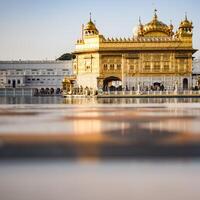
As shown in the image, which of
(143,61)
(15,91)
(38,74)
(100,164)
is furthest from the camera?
(38,74)

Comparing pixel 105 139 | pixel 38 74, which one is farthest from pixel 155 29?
pixel 105 139

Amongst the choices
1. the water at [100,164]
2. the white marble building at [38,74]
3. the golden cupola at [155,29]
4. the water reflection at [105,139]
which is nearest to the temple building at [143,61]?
the golden cupola at [155,29]

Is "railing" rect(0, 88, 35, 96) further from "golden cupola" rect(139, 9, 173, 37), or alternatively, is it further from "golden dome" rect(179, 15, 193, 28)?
"golden dome" rect(179, 15, 193, 28)

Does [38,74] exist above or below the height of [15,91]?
above

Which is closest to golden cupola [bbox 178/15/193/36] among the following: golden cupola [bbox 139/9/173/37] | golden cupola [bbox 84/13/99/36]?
golden cupola [bbox 139/9/173/37]

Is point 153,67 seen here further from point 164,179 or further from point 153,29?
point 164,179

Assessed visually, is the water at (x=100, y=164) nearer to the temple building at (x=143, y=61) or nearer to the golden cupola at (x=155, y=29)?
the temple building at (x=143, y=61)

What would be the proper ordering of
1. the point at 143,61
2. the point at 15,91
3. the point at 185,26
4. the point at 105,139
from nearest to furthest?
the point at 105,139 → the point at 143,61 → the point at 185,26 → the point at 15,91

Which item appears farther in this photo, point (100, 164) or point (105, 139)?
point (105, 139)

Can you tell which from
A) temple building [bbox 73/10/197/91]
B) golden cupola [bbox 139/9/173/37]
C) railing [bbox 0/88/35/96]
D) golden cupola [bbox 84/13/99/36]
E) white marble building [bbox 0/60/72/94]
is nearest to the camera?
temple building [bbox 73/10/197/91]

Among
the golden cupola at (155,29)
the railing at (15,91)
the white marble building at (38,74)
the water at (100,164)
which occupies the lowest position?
the water at (100,164)

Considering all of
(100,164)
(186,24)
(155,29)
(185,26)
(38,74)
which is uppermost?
(186,24)

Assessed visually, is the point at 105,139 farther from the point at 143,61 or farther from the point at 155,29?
the point at 155,29

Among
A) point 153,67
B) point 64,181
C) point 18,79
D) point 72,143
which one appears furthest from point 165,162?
point 18,79
